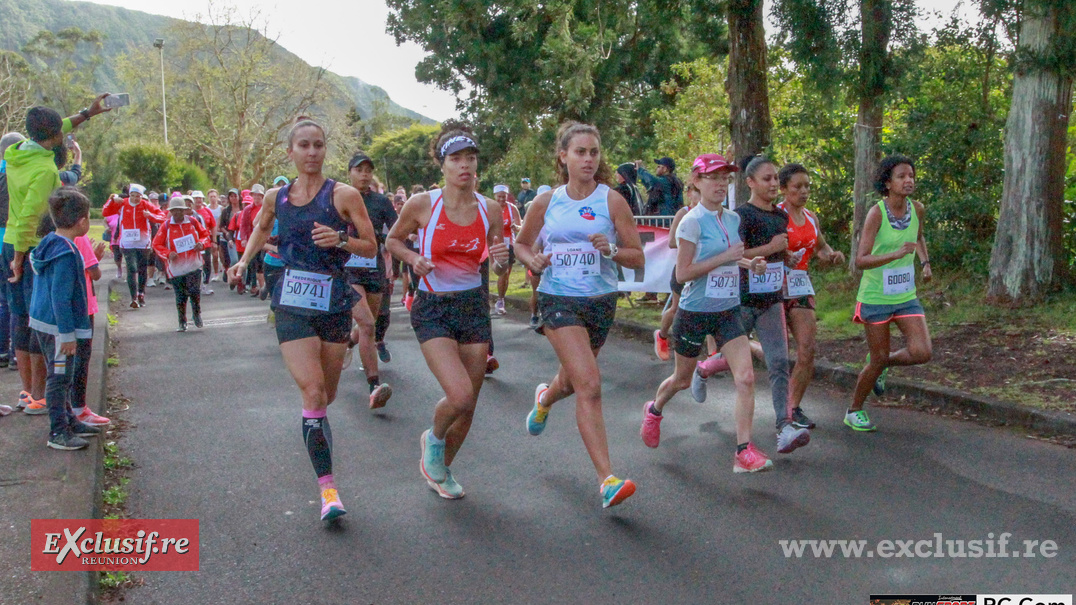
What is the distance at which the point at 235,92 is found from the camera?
193 feet

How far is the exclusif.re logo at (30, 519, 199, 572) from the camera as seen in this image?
4.44 m

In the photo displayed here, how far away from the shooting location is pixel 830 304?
40.2 feet

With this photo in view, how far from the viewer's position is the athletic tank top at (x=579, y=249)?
5.33 meters

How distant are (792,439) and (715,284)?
1.04 meters

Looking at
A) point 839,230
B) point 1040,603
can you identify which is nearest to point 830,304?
point 839,230

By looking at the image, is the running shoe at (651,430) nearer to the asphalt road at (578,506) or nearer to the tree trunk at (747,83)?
the asphalt road at (578,506)

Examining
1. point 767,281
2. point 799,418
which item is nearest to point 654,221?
point 799,418

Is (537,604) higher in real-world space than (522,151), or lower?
lower

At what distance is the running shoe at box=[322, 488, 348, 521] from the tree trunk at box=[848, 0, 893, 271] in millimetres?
7561

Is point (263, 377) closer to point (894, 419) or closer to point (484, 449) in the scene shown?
point (484, 449)

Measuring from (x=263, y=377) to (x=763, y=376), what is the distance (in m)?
4.77

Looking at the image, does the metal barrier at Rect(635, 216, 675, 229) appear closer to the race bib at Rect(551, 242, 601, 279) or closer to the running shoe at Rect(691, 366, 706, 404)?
the running shoe at Rect(691, 366, 706, 404)
